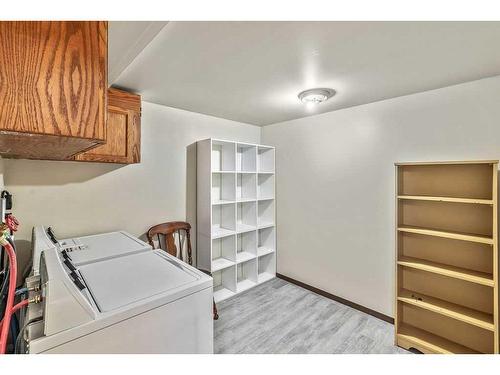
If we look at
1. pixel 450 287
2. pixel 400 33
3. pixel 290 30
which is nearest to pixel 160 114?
pixel 290 30

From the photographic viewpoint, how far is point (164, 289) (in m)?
1.07

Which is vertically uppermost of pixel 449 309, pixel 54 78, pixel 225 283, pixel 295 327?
pixel 54 78

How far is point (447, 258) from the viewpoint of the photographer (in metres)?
1.93

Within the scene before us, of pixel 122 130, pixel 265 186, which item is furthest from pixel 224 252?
pixel 122 130

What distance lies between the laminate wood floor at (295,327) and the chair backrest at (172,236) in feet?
2.38

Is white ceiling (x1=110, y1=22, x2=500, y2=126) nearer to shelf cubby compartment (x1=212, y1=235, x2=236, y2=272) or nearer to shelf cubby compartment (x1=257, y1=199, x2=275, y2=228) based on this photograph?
shelf cubby compartment (x1=257, y1=199, x2=275, y2=228)

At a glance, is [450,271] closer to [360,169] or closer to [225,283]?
[360,169]

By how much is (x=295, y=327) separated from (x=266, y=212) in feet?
4.87

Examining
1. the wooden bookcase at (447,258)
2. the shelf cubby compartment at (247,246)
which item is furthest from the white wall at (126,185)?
the wooden bookcase at (447,258)

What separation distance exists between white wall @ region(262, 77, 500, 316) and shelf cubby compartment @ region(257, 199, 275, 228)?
100 mm

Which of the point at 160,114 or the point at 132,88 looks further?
the point at 160,114

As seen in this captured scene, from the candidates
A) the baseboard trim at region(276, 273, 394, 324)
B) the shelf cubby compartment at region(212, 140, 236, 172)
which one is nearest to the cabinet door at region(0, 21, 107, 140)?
the shelf cubby compartment at region(212, 140, 236, 172)

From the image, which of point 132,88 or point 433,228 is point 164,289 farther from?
point 433,228
